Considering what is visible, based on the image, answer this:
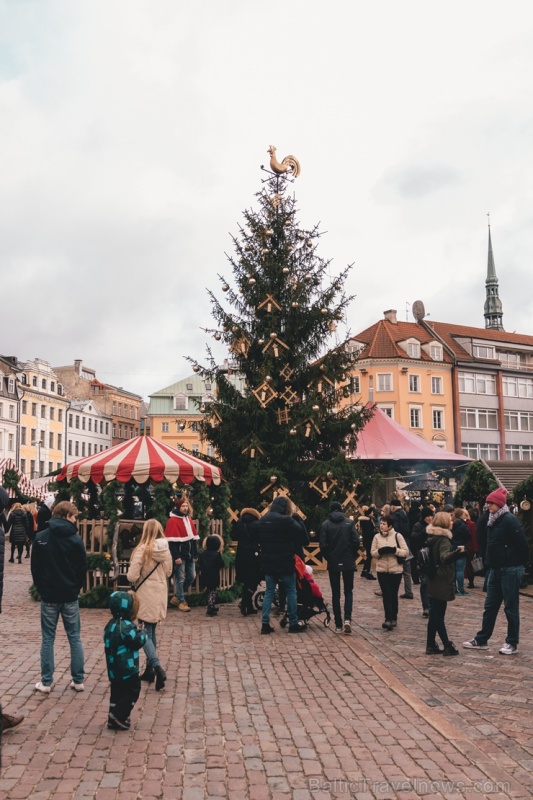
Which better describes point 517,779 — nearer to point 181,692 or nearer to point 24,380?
point 181,692

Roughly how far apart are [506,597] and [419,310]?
195ft

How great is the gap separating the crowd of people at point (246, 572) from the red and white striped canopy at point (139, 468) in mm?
606

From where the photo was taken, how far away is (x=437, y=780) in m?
5.30

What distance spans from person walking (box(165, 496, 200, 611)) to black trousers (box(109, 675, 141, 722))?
638 centimetres

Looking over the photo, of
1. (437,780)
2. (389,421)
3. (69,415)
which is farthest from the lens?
(69,415)

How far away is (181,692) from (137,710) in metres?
0.78

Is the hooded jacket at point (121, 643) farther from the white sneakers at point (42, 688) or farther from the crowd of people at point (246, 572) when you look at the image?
the white sneakers at point (42, 688)

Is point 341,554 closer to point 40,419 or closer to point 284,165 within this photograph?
point 284,165

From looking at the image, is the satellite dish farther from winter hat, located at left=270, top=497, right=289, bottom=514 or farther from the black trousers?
the black trousers

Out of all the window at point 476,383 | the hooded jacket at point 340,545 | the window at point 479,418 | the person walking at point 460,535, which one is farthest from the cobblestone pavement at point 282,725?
the window at point 476,383

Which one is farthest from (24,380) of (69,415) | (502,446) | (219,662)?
(219,662)

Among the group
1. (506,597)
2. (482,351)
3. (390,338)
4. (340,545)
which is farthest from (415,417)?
(506,597)

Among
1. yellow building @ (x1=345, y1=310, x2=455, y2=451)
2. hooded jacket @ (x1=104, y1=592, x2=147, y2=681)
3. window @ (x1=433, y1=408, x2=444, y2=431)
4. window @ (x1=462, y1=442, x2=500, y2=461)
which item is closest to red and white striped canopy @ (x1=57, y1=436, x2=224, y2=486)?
hooded jacket @ (x1=104, y1=592, x2=147, y2=681)

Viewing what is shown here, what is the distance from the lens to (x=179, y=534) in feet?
42.9
